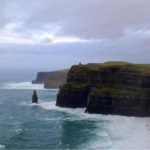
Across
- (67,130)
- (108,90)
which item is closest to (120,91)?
(108,90)

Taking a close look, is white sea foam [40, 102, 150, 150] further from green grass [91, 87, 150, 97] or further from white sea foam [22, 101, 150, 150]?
green grass [91, 87, 150, 97]

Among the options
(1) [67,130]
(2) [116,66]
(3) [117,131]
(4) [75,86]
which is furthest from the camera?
(4) [75,86]

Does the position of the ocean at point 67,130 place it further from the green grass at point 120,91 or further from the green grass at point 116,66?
the green grass at point 116,66

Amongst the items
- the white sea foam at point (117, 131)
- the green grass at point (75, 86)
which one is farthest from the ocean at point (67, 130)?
the green grass at point (75, 86)

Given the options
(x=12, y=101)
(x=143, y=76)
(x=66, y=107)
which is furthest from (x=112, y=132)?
(x=12, y=101)

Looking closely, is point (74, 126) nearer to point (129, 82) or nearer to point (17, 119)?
point (17, 119)

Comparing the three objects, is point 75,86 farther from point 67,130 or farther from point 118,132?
point 118,132
